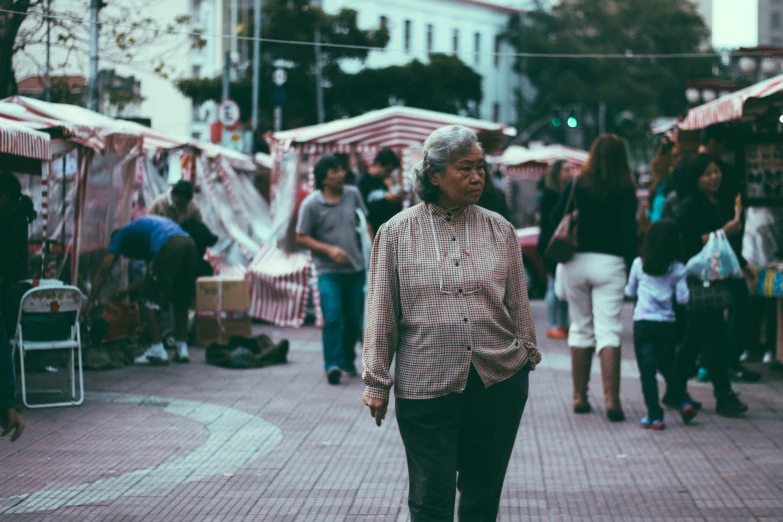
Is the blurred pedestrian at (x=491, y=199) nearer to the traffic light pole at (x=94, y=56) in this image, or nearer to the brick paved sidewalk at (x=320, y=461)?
the brick paved sidewalk at (x=320, y=461)

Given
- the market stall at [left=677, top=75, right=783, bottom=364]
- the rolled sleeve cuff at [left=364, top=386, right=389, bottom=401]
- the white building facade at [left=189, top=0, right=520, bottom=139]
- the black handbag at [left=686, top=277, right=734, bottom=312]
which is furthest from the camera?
the white building facade at [left=189, top=0, right=520, bottom=139]

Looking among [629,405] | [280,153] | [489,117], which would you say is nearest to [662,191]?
[629,405]

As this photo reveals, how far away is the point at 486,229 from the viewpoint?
14.5 feet

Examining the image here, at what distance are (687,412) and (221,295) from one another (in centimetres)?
650

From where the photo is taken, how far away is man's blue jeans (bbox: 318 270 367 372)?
10086 millimetres

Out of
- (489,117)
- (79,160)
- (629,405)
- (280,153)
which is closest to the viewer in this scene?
(629,405)

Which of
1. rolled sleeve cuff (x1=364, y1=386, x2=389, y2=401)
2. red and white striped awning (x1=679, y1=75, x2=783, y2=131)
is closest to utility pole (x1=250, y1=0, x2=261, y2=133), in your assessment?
red and white striped awning (x1=679, y1=75, x2=783, y2=131)

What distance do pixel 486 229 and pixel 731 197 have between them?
22.0 feet

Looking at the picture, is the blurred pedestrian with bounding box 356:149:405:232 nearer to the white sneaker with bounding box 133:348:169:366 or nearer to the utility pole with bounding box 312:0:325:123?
the white sneaker with bounding box 133:348:169:366

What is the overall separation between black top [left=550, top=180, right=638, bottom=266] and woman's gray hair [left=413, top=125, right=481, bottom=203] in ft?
13.0

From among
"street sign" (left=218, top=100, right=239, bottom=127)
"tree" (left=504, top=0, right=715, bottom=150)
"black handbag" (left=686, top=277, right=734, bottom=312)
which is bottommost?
"black handbag" (left=686, top=277, right=734, bottom=312)

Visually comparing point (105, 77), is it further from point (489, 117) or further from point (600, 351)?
point (489, 117)

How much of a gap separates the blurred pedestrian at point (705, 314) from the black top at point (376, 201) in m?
3.91

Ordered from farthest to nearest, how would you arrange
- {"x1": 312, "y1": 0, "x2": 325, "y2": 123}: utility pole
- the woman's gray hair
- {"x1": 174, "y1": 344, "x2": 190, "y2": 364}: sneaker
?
{"x1": 312, "y1": 0, "x2": 325, "y2": 123}: utility pole → {"x1": 174, "y1": 344, "x2": 190, "y2": 364}: sneaker → the woman's gray hair
